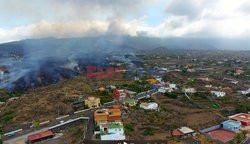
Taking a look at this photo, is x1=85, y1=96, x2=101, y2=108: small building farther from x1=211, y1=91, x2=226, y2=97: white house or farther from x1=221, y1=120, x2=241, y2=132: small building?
x1=211, y1=91, x2=226, y2=97: white house

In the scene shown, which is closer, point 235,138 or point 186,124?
point 235,138

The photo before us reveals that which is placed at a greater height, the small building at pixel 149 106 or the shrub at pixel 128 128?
the small building at pixel 149 106

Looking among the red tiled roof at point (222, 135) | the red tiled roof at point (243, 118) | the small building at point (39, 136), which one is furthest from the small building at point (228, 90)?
the small building at point (39, 136)

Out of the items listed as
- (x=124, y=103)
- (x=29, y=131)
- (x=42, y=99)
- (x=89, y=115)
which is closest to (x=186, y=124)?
(x=124, y=103)

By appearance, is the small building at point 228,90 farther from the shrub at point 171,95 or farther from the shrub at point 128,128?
the shrub at point 128,128

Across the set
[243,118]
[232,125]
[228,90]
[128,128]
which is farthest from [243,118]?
[228,90]

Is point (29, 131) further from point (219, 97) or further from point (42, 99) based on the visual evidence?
point (219, 97)
